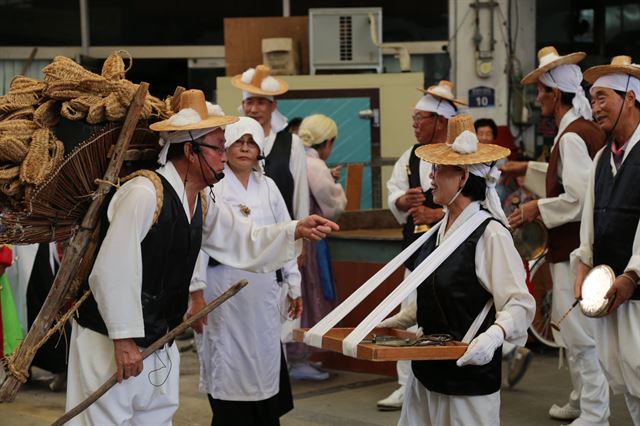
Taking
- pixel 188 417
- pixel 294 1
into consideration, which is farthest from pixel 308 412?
pixel 294 1

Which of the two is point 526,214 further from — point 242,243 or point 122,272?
point 122,272

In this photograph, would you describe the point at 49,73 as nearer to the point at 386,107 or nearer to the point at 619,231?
the point at 619,231

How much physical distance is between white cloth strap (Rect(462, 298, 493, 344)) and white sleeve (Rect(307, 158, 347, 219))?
383 cm

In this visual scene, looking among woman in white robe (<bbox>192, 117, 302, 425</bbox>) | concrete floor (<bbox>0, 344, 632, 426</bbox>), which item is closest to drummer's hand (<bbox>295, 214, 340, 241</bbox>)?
woman in white robe (<bbox>192, 117, 302, 425</bbox>)

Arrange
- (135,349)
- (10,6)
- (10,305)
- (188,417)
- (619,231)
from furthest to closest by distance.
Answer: (10,6), (10,305), (188,417), (619,231), (135,349)

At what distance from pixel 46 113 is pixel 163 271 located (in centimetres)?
83

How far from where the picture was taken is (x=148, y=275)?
16.7ft

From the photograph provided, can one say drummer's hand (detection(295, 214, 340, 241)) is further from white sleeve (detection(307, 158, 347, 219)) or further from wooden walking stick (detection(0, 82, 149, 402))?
white sleeve (detection(307, 158, 347, 219))

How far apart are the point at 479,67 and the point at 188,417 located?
18.4ft

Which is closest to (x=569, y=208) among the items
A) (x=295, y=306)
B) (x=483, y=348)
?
(x=295, y=306)

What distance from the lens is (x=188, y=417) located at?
25.8 ft

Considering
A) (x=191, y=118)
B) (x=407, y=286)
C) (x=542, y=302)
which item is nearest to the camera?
(x=407, y=286)

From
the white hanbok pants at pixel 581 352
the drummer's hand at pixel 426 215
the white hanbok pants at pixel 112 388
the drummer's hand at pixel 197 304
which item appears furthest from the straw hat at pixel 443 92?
the white hanbok pants at pixel 112 388

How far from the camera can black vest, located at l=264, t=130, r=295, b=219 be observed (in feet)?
26.9
